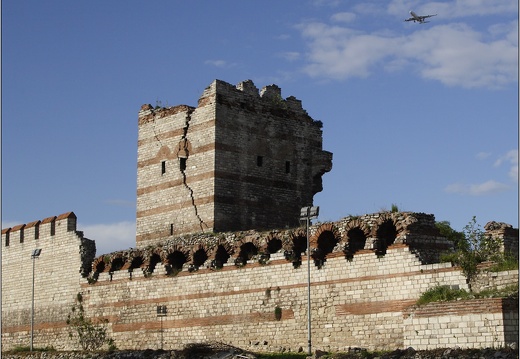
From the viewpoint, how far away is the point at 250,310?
87.6 feet

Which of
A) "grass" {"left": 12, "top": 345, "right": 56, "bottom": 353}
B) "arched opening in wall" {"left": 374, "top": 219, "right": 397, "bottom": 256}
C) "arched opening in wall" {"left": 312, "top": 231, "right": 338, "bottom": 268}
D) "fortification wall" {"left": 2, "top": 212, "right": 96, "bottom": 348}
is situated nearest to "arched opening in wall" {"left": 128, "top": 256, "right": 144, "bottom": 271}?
"fortification wall" {"left": 2, "top": 212, "right": 96, "bottom": 348}

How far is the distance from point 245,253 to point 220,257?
39.6 inches

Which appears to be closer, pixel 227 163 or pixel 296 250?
pixel 296 250

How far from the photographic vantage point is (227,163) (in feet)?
104

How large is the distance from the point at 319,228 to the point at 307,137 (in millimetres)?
9028

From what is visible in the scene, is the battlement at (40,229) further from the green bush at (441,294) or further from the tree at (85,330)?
the green bush at (441,294)

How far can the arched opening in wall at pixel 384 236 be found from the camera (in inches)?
944

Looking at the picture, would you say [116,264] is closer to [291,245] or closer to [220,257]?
[220,257]

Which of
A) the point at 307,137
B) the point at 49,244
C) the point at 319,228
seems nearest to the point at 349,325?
the point at 319,228

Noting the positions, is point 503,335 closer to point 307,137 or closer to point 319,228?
point 319,228

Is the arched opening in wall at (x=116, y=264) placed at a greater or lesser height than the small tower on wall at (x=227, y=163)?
lesser

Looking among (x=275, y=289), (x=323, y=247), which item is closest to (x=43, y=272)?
(x=275, y=289)

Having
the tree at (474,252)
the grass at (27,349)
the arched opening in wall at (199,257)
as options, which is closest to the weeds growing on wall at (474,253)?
the tree at (474,252)

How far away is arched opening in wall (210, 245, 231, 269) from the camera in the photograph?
92.2 feet
